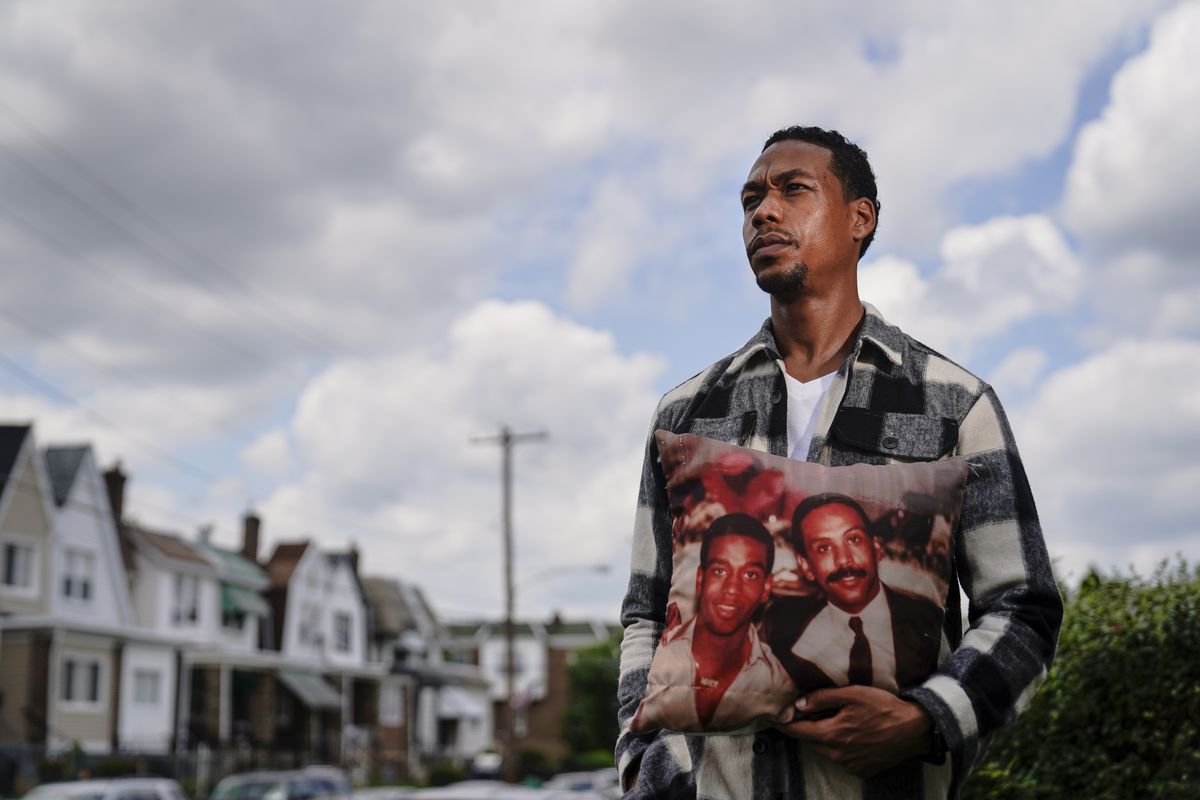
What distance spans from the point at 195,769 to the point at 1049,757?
3403 centimetres

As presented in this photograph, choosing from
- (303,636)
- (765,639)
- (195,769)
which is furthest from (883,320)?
(303,636)

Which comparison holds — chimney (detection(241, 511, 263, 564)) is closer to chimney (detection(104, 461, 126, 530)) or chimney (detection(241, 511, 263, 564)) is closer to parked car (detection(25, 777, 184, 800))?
chimney (detection(104, 461, 126, 530))

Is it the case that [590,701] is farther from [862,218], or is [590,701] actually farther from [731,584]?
[731,584]

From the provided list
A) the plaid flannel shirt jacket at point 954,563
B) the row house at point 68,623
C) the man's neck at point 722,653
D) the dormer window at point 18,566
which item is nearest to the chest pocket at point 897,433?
the plaid flannel shirt jacket at point 954,563

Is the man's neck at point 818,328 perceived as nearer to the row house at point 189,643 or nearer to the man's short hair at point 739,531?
the man's short hair at point 739,531

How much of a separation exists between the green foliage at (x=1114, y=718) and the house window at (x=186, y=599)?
43007 millimetres

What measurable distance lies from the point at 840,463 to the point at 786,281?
415 millimetres

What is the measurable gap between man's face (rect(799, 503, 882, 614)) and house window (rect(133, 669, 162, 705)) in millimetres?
42283

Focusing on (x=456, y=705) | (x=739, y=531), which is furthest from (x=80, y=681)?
(x=739, y=531)

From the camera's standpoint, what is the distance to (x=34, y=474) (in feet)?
126

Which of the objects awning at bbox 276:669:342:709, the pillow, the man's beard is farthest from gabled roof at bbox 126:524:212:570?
the pillow

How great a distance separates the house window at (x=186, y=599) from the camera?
4656 centimetres

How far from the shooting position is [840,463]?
2.51 m

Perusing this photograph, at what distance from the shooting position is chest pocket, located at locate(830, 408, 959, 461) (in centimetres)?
251
